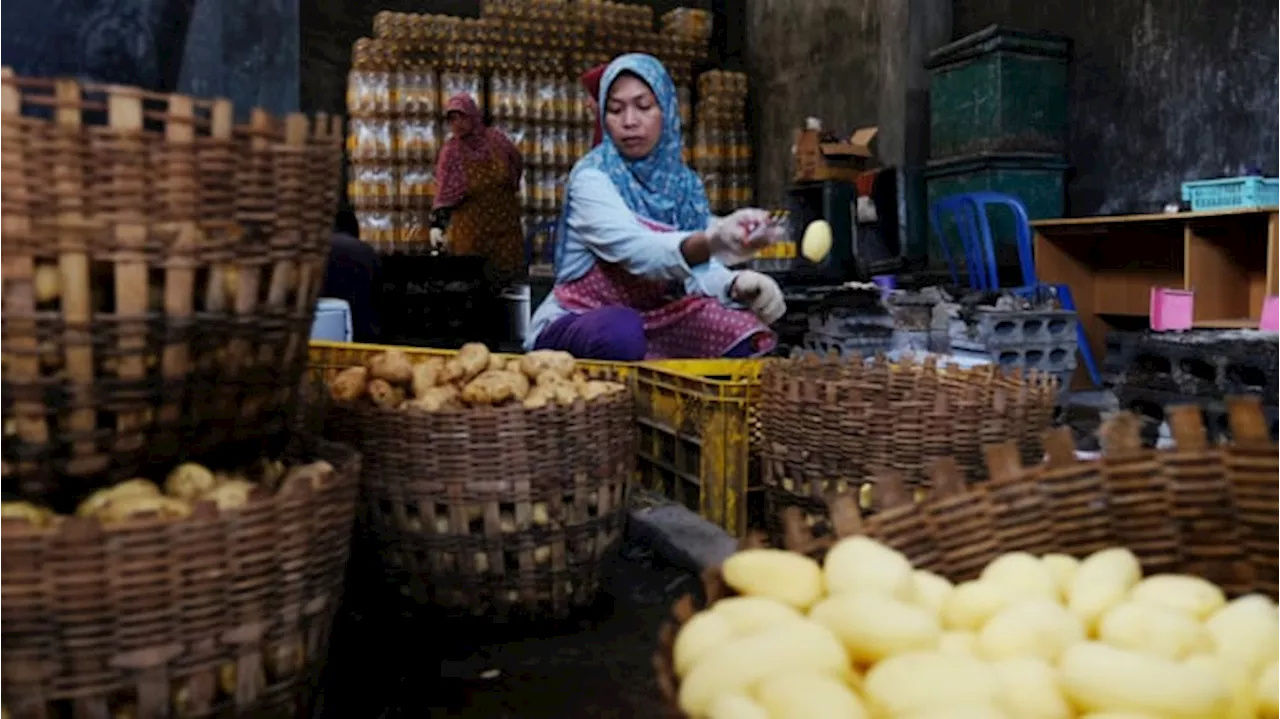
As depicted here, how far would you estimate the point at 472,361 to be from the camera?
2.00 m

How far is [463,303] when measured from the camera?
16.9ft

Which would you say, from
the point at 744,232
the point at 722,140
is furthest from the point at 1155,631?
the point at 722,140

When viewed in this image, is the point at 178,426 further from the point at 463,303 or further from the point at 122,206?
the point at 463,303

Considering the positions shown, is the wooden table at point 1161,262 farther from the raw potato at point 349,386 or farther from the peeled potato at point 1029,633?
the peeled potato at point 1029,633

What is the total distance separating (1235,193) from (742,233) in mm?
3330

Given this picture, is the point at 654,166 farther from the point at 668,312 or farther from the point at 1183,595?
the point at 1183,595

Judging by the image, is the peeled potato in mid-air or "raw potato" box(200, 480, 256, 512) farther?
the peeled potato in mid-air

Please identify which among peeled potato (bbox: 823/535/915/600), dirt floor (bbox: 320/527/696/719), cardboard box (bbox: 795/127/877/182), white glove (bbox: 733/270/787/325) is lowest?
dirt floor (bbox: 320/527/696/719)

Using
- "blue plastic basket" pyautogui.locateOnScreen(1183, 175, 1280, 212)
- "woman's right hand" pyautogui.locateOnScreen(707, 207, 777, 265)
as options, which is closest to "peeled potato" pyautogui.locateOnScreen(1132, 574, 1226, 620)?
"woman's right hand" pyautogui.locateOnScreen(707, 207, 777, 265)

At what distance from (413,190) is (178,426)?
7662 millimetres

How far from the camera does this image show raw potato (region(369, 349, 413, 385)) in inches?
76.1

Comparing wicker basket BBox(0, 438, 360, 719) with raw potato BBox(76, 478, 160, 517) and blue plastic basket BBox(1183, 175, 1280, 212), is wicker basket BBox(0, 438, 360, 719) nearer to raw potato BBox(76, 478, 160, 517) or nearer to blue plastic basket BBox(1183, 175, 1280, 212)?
raw potato BBox(76, 478, 160, 517)

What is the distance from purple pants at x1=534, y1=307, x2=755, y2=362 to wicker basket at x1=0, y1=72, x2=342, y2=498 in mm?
1743

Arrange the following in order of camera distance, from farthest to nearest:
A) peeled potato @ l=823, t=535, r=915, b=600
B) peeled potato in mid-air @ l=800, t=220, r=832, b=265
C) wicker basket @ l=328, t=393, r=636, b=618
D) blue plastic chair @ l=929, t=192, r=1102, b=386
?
blue plastic chair @ l=929, t=192, r=1102, b=386
peeled potato in mid-air @ l=800, t=220, r=832, b=265
wicker basket @ l=328, t=393, r=636, b=618
peeled potato @ l=823, t=535, r=915, b=600
